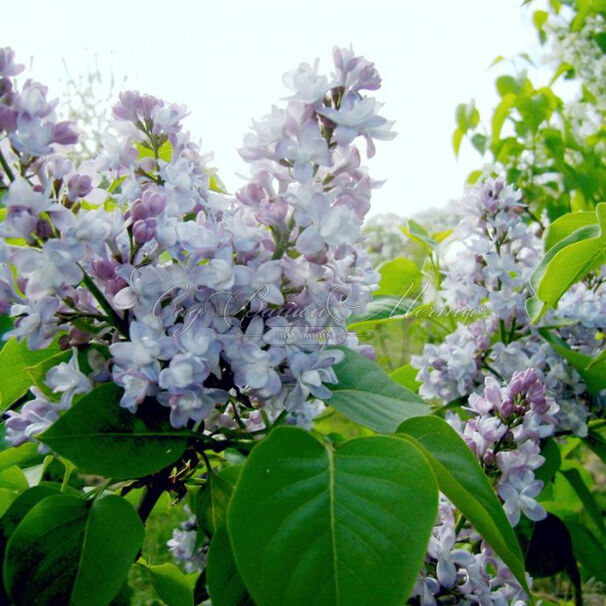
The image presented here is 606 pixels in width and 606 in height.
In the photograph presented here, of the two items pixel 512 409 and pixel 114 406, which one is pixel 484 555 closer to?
pixel 512 409

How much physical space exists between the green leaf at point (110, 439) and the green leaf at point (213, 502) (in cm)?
10

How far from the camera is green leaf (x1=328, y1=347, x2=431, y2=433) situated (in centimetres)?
48

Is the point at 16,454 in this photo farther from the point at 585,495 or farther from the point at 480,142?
the point at 480,142

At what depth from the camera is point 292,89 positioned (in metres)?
0.49

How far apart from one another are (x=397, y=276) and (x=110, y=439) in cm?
73

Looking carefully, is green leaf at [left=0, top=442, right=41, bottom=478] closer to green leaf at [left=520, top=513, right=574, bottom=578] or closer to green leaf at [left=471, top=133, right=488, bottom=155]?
green leaf at [left=520, top=513, right=574, bottom=578]

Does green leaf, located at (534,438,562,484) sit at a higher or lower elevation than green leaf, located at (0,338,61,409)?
lower

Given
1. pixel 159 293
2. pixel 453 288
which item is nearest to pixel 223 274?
pixel 159 293

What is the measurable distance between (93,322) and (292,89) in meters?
0.23

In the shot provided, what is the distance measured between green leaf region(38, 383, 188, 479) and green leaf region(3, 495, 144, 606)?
0.04m

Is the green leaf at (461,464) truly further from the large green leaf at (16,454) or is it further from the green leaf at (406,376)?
the green leaf at (406,376)

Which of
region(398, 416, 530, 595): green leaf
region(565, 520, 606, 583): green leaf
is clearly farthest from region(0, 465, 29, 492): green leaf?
region(565, 520, 606, 583): green leaf

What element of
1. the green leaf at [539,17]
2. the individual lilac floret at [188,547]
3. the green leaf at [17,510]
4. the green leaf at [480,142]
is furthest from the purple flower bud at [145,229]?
the green leaf at [539,17]

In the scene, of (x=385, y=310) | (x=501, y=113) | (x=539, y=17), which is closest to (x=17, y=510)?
(x=385, y=310)
